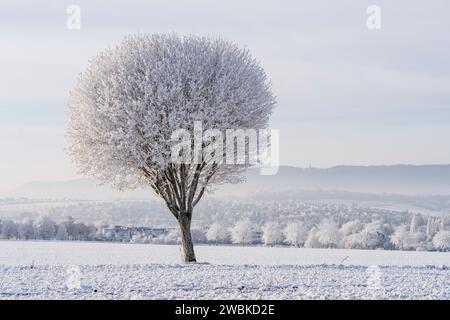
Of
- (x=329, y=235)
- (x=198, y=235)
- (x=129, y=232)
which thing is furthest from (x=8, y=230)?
(x=329, y=235)

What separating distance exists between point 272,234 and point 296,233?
6.31m

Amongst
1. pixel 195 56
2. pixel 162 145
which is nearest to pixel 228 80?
pixel 195 56

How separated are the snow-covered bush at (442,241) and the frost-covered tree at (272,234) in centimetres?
2325

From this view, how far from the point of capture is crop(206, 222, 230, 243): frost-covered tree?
9850cm

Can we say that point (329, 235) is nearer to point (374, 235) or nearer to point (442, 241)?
point (374, 235)

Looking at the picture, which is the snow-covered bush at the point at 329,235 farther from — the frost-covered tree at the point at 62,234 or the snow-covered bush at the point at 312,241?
the frost-covered tree at the point at 62,234

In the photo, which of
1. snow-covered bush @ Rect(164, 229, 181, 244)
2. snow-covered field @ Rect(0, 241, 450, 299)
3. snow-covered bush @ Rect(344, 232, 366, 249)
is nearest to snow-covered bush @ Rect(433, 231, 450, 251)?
snow-covered bush @ Rect(344, 232, 366, 249)

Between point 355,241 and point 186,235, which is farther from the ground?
point 186,235

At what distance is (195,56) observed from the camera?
4019 cm

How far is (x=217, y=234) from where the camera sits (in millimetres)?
98500

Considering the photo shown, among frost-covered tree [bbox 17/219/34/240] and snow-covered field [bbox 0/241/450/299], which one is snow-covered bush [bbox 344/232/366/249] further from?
snow-covered field [bbox 0/241/450/299]

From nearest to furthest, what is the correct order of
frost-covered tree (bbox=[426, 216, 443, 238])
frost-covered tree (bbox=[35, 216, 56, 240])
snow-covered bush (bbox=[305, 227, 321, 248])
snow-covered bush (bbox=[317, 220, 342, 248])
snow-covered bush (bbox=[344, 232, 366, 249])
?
frost-covered tree (bbox=[35, 216, 56, 240]) < snow-covered bush (bbox=[344, 232, 366, 249]) < snow-covered bush (bbox=[305, 227, 321, 248]) < snow-covered bush (bbox=[317, 220, 342, 248]) < frost-covered tree (bbox=[426, 216, 443, 238])

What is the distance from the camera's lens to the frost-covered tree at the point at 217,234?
323ft

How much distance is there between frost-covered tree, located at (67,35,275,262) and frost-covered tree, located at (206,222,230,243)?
55.4 meters
